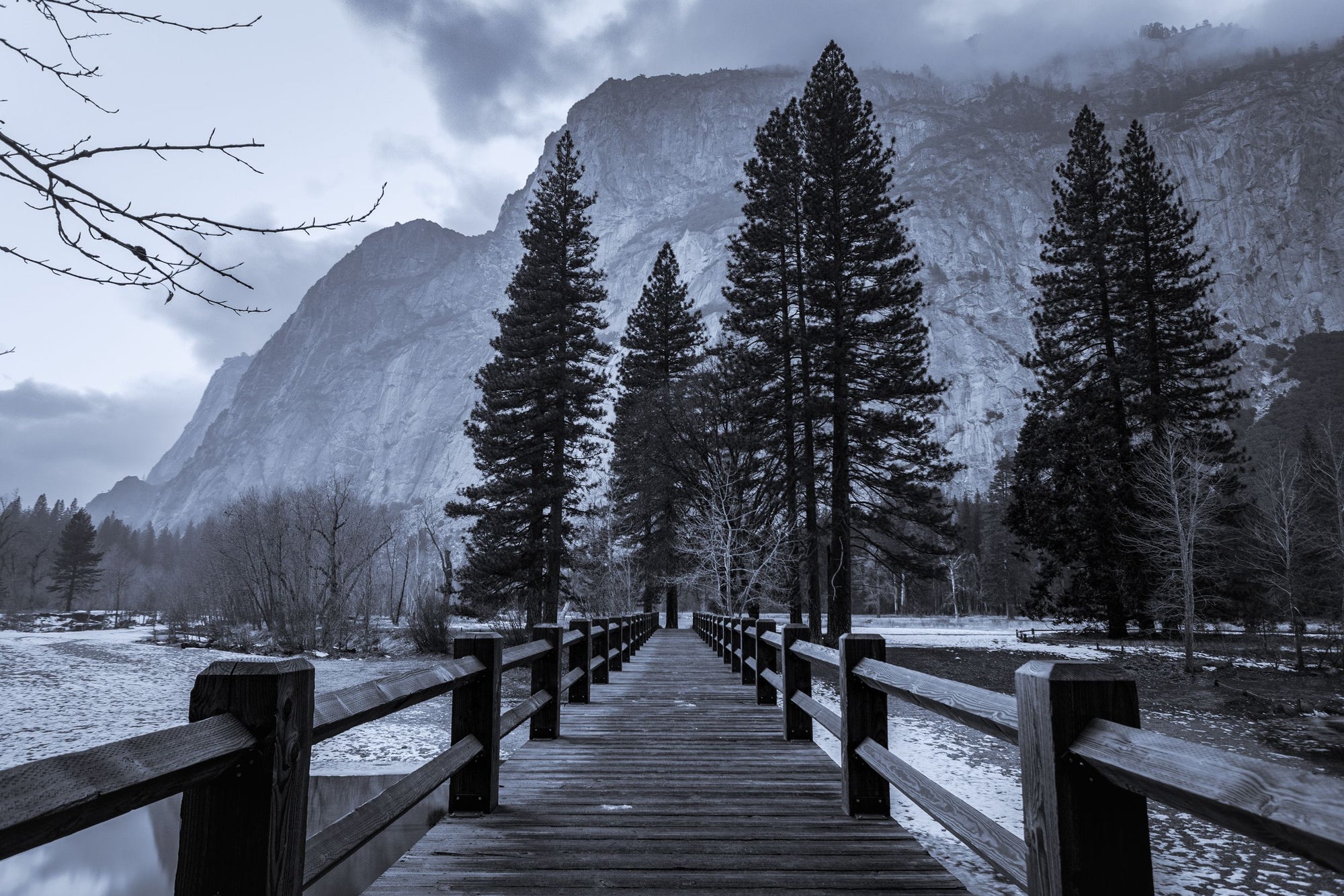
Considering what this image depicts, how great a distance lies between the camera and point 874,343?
23.3 meters

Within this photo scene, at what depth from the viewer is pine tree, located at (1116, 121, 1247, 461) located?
27156 millimetres

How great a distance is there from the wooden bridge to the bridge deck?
0.02 meters

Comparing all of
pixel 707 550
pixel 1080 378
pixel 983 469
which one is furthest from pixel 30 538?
pixel 983 469

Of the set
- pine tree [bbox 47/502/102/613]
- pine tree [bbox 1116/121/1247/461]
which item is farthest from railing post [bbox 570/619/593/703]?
pine tree [bbox 47/502/102/613]

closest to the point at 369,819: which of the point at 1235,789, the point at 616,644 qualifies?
the point at 1235,789

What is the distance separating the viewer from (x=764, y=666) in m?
8.80

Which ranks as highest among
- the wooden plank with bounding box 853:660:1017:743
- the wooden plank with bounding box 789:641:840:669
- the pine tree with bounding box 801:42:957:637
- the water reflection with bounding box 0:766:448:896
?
the pine tree with bounding box 801:42:957:637

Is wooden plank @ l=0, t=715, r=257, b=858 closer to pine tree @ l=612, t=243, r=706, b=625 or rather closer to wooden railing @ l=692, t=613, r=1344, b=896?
wooden railing @ l=692, t=613, r=1344, b=896

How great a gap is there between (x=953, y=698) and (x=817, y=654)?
273 centimetres

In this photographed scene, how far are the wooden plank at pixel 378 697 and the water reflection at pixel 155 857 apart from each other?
819cm

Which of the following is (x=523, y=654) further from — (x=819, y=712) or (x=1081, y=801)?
(x=1081, y=801)

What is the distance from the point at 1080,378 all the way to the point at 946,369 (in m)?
106

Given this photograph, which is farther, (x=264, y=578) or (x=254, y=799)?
(x=264, y=578)

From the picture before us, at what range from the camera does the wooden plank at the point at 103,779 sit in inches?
43.1
